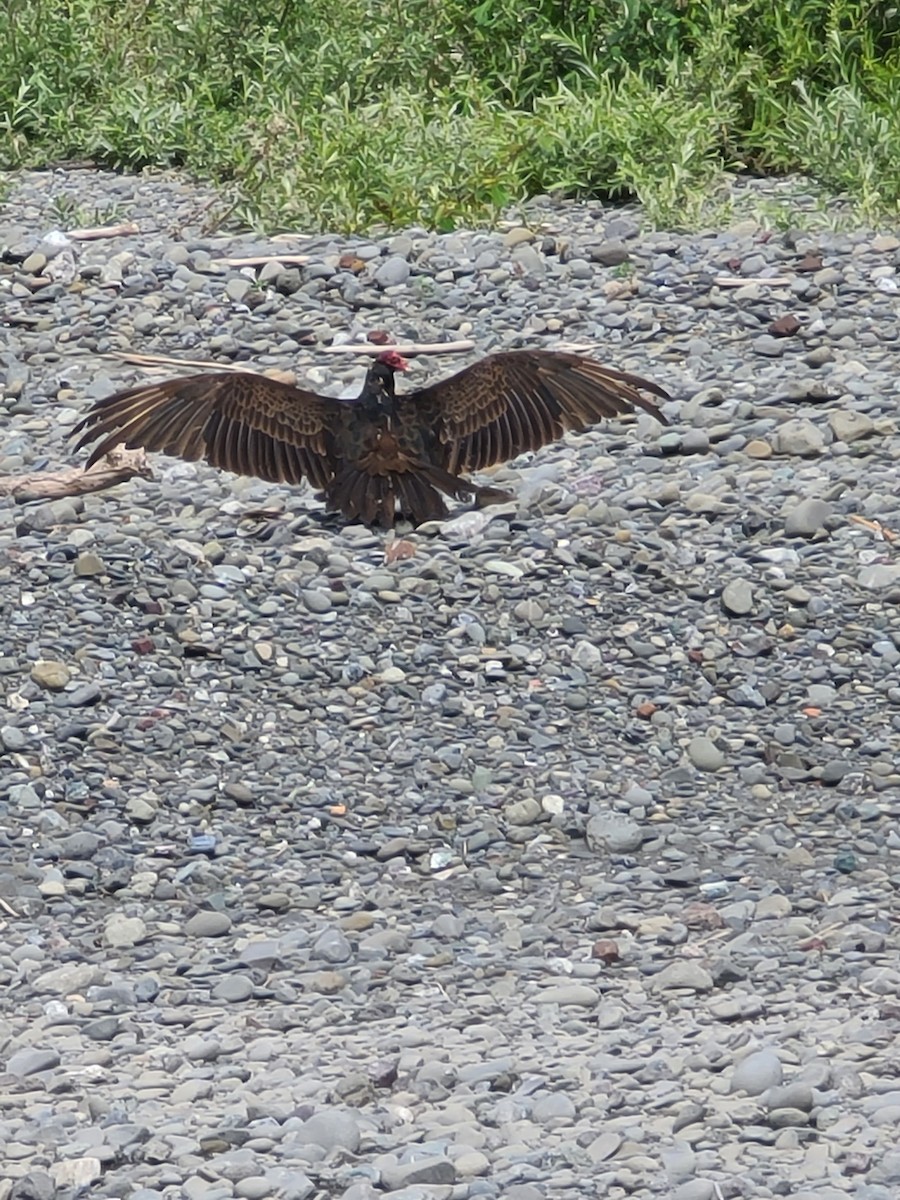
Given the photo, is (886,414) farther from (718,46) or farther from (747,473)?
(718,46)

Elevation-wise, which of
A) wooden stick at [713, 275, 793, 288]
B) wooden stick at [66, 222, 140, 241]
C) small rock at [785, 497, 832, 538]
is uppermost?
wooden stick at [66, 222, 140, 241]

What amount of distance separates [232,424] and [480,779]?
1549 mm

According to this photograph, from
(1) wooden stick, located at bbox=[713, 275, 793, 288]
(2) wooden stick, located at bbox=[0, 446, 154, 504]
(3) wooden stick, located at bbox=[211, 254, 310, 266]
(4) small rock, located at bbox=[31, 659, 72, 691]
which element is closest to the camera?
(4) small rock, located at bbox=[31, 659, 72, 691]

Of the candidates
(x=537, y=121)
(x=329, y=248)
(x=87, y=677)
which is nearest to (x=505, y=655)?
(x=87, y=677)

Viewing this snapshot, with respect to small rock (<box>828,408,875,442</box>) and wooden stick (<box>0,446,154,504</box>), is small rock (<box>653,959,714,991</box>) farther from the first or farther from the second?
wooden stick (<box>0,446,154,504</box>)

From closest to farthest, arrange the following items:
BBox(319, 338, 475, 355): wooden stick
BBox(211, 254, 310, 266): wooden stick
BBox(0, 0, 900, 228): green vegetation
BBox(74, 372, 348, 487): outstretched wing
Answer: BBox(74, 372, 348, 487): outstretched wing < BBox(319, 338, 475, 355): wooden stick < BBox(211, 254, 310, 266): wooden stick < BBox(0, 0, 900, 228): green vegetation

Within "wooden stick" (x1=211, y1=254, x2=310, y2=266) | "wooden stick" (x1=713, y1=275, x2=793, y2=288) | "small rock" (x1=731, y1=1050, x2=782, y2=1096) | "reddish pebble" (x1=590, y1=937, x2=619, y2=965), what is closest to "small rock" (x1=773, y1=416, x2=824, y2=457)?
"wooden stick" (x1=713, y1=275, x2=793, y2=288)

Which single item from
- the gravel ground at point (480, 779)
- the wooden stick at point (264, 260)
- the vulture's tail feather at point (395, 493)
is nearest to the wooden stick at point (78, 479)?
the gravel ground at point (480, 779)

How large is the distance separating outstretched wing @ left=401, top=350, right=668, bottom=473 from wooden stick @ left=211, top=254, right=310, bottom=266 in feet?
6.58

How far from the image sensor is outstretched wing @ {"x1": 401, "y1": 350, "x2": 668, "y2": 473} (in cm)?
629

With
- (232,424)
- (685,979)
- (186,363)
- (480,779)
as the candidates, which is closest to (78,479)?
(232,424)

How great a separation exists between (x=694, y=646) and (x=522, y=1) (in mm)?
5420

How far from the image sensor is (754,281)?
7.92m

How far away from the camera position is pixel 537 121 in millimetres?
9594
